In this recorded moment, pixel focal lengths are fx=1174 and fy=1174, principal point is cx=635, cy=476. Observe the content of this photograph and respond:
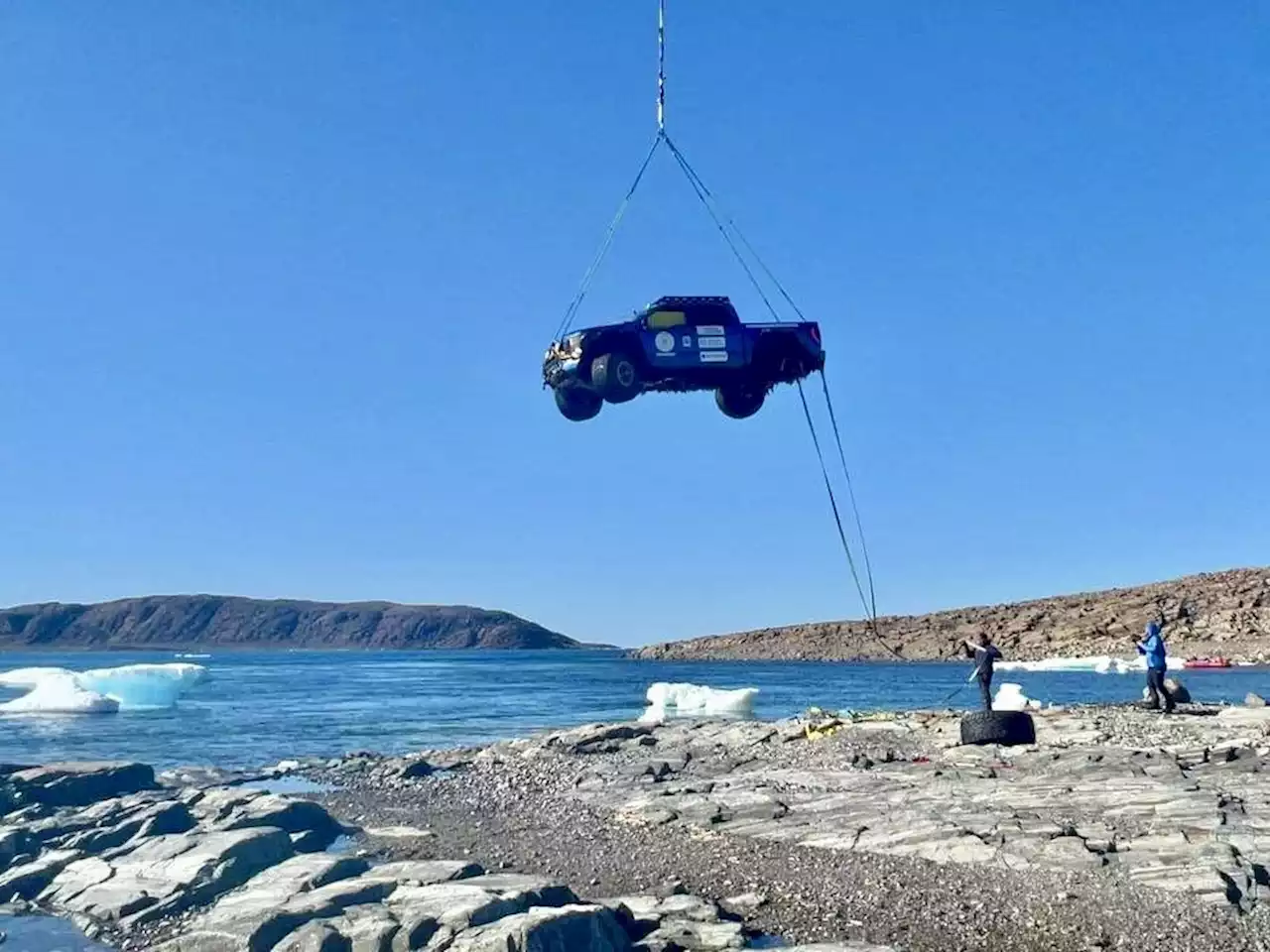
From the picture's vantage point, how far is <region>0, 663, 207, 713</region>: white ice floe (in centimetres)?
5159

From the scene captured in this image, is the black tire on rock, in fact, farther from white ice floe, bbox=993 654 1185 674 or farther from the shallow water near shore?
white ice floe, bbox=993 654 1185 674

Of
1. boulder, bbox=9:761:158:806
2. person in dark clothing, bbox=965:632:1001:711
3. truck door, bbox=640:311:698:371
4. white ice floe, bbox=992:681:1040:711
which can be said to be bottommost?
boulder, bbox=9:761:158:806

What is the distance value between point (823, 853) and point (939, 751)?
21.5ft

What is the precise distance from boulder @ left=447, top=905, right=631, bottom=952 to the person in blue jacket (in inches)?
630

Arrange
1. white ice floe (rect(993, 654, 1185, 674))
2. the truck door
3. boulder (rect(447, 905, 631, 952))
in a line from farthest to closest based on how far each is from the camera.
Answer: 1. white ice floe (rect(993, 654, 1185, 674))
2. the truck door
3. boulder (rect(447, 905, 631, 952))

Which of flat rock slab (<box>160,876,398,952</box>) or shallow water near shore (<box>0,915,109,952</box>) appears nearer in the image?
flat rock slab (<box>160,876,398,952</box>)

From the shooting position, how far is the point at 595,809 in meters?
18.8

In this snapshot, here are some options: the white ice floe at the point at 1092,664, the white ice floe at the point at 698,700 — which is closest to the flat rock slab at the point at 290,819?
the white ice floe at the point at 698,700

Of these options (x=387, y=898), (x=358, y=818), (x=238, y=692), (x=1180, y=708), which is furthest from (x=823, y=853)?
(x=238, y=692)

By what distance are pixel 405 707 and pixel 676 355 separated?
138 ft

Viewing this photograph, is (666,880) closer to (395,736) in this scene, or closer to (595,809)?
(595,809)

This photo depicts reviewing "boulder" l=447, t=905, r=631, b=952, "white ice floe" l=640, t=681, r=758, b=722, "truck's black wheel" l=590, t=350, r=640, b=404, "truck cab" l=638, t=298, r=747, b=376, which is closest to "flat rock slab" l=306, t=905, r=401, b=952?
"boulder" l=447, t=905, r=631, b=952

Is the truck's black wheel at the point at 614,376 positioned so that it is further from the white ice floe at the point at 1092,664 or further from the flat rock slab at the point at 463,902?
the white ice floe at the point at 1092,664

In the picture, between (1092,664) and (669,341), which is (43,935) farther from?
(1092,664)
